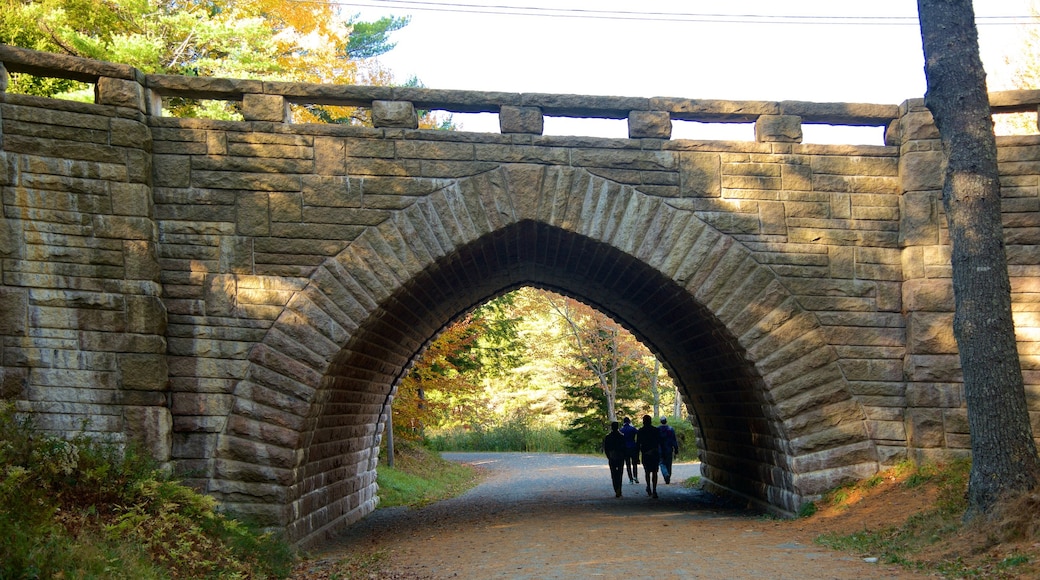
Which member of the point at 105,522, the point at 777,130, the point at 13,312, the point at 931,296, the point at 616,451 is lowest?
the point at 616,451

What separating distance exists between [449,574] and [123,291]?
3.96 metres

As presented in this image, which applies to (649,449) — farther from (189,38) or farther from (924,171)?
(189,38)

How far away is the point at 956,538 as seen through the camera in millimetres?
7008

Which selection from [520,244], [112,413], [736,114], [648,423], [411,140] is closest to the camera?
[112,413]

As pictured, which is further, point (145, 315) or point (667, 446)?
point (667, 446)

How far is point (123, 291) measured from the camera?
26.4 feet

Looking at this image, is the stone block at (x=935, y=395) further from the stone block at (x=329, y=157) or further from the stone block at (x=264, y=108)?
the stone block at (x=264, y=108)

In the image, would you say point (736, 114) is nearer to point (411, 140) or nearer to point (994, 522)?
point (411, 140)

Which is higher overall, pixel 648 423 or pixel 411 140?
pixel 411 140

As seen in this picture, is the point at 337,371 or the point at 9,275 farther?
the point at 337,371

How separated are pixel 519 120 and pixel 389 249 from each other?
6.39ft

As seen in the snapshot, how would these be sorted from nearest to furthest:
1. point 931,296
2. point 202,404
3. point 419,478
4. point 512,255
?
point 202,404
point 931,296
point 512,255
point 419,478

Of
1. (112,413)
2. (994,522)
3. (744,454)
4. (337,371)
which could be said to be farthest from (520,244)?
Result: (994,522)

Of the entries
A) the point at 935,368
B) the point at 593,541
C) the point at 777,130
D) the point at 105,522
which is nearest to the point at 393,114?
the point at 777,130
